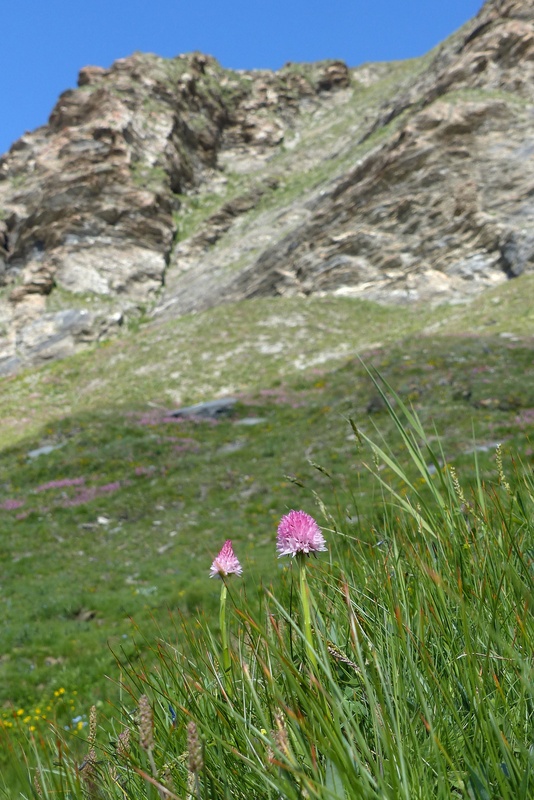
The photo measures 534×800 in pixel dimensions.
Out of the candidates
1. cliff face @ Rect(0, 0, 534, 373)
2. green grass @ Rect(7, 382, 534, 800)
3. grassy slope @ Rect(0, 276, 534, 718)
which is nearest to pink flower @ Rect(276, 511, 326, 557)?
green grass @ Rect(7, 382, 534, 800)

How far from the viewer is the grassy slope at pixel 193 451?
8719mm

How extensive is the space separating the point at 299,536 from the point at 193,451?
1855cm

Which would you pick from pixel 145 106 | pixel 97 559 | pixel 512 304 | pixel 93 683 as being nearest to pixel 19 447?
pixel 97 559

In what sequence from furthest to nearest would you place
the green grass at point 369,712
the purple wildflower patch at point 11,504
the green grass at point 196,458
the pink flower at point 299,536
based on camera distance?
the purple wildflower patch at point 11,504, the green grass at point 196,458, the pink flower at point 299,536, the green grass at point 369,712

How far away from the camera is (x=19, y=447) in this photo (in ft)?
77.0

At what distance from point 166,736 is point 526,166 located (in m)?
43.2

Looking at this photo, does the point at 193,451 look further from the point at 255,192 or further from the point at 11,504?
the point at 255,192

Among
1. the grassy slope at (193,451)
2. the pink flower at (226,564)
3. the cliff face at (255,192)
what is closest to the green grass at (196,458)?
the grassy slope at (193,451)

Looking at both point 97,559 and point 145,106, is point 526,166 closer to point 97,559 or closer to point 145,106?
point 97,559

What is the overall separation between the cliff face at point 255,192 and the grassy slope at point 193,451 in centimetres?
733

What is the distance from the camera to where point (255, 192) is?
66000mm

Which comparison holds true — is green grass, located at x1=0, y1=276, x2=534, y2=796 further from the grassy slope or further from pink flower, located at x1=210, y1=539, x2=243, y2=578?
pink flower, located at x1=210, y1=539, x2=243, y2=578

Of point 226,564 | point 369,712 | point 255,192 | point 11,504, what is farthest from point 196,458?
point 255,192

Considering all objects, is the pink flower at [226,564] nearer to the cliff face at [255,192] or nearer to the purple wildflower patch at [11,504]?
A: the purple wildflower patch at [11,504]
